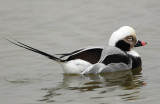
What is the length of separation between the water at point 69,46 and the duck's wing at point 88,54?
29 cm

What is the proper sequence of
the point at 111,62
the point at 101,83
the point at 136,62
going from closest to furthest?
1. the point at 101,83
2. the point at 111,62
3. the point at 136,62

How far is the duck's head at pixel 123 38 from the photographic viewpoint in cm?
831

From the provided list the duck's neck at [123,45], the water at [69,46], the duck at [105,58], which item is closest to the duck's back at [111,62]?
the duck at [105,58]

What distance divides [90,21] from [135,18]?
98 centimetres

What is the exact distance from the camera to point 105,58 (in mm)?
7902

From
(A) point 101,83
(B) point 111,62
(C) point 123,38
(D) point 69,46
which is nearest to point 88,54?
(B) point 111,62

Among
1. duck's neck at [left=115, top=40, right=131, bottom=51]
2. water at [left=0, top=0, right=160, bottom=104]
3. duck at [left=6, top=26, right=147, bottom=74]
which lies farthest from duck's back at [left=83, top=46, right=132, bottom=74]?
duck's neck at [left=115, top=40, right=131, bottom=51]

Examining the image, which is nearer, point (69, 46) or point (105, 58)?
point (105, 58)

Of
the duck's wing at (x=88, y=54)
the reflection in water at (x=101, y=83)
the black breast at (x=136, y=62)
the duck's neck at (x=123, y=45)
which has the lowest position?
the reflection in water at (x=101, y=83)

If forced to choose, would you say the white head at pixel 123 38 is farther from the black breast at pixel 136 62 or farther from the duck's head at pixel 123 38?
the black breast at pixel 136 62

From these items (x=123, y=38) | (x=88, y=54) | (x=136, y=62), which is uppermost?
(x=123, y=38)

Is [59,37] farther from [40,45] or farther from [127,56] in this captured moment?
[127,56]

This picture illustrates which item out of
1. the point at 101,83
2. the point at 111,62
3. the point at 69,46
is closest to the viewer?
the point at 101,83

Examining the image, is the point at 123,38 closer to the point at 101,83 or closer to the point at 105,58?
the point at 105,58
